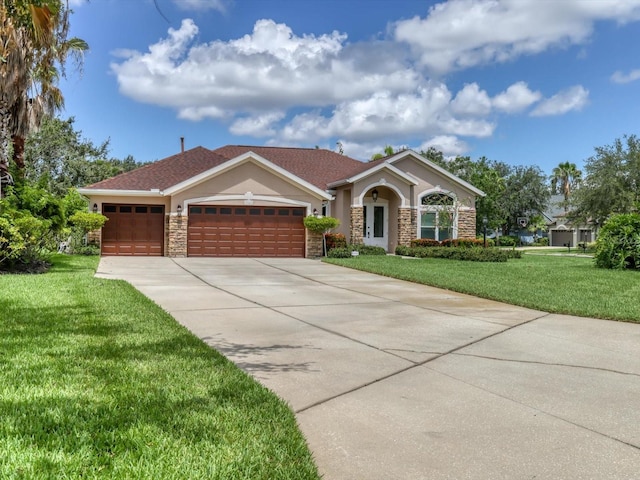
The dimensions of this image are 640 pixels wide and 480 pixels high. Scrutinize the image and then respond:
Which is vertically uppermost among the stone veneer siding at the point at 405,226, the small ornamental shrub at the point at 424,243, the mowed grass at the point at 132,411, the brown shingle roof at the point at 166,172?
the brown shingle roof at the point at 166,172

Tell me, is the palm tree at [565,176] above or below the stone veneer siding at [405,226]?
above

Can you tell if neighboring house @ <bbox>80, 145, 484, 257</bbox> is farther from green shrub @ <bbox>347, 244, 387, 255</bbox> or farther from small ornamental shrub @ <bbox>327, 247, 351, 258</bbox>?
green shrub @ <bbox>347, 244, 387, 255</bbox>

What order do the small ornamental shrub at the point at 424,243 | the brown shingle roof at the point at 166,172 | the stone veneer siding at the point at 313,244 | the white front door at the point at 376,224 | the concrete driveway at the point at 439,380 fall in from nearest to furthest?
the concrete driveway at the point at 439,380 → the brown shingle roof at the point at 166,172 → the stone veneer siding at the point at 313,244 → the small ornamental shrub at the point at 424,243 → the white front door at the point at 376,224

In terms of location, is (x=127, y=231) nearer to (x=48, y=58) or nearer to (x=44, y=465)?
(x=48, y=58)

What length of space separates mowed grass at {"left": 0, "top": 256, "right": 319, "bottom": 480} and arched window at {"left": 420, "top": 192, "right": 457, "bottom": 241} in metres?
20.5

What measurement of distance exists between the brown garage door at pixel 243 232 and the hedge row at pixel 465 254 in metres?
5.12

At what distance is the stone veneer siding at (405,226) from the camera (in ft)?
82.2

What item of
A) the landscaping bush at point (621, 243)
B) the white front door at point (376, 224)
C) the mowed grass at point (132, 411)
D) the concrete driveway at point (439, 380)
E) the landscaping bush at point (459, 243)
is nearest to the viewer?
the mowed grass at point (132, 411)

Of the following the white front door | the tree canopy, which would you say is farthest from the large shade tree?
the tree canopy

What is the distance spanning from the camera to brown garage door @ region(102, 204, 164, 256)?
21.5m

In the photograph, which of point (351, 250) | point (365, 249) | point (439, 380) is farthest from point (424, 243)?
point (439, 380)

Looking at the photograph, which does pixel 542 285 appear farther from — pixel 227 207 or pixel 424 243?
pixel 227 207

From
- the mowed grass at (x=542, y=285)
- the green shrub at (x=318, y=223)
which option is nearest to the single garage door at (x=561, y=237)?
the green shrub at (x=318, y=223)

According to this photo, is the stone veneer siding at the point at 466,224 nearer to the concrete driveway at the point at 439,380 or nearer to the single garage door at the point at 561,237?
the concrete driveway at the point at 439,380
